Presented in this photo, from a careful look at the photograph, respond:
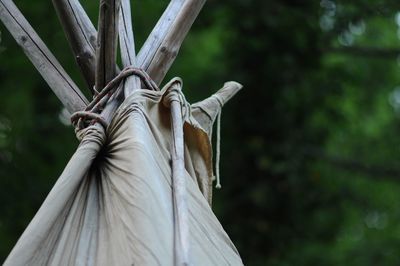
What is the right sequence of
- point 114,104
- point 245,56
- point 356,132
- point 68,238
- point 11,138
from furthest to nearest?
point 356,132
point 245,56
point 11,138
point 114,104
point 68,238

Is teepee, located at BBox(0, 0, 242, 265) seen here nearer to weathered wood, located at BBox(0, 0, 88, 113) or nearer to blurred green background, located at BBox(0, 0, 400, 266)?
weathered wood, located at BBox(0, 0, 88, 113)

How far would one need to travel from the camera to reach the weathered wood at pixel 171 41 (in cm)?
450

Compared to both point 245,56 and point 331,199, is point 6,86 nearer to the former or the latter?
point 245,56

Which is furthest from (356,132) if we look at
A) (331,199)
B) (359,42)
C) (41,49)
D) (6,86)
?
(41,49)

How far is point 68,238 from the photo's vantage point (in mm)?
3762

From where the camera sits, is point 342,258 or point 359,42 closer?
point 342,258

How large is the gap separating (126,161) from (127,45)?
0.79m

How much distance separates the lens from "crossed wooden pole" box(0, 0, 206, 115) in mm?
4305

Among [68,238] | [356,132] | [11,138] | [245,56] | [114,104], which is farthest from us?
[356,132]

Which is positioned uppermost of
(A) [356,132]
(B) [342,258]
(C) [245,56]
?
(C) [245,56]

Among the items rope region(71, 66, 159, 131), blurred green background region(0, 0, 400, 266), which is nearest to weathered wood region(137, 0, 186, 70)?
rope region(71, 66, 159, 131)

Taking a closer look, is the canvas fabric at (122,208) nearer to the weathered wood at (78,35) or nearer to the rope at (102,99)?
the rope at (102,99)

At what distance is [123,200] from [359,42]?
1208cm

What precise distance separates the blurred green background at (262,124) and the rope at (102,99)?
21.1 ft
